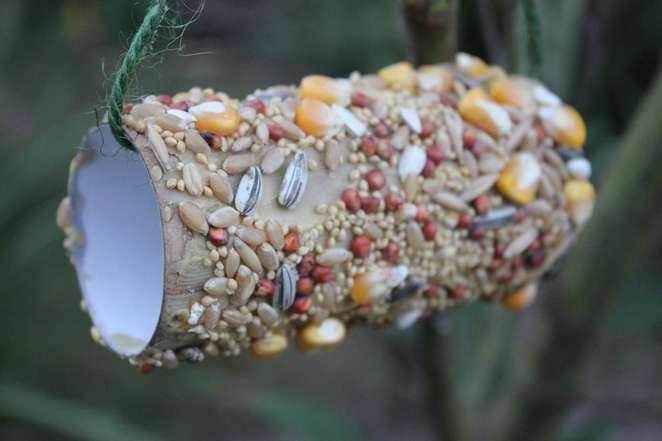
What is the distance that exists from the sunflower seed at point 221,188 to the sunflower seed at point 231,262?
0.09 ft

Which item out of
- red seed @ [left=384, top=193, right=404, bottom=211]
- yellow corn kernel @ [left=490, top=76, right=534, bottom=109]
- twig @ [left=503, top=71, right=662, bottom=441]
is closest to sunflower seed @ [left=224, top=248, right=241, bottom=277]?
red seed @ [left=384, top=193, right=404, bottom=211]

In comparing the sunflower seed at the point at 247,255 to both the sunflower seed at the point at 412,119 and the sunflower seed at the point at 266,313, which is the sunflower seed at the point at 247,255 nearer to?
the sunflower seed at the point at 266,313

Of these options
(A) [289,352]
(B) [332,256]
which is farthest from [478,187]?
(A) [289,352]

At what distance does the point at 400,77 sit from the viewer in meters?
0.51

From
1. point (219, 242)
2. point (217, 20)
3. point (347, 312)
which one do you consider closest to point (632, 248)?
point (347, 312)

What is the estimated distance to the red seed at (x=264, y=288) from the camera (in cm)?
42

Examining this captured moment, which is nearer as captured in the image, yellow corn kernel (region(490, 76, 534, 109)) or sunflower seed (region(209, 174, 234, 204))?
sunflower seed (region(209, 174, 234, 204))

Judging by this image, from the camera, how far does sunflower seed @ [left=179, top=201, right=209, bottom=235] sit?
1.27 feet

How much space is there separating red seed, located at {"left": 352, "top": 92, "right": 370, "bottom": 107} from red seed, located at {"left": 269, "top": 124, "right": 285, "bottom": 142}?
0.21ft

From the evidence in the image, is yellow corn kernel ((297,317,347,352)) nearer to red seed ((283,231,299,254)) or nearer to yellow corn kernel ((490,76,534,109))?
red seed ((283,231,299,254))

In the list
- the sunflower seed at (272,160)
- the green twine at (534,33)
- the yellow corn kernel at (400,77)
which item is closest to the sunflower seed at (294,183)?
the sunflower seed at (272,160)

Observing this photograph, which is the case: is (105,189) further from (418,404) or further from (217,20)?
(217,20)

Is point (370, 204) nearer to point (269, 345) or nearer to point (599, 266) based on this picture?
point (269, 345)

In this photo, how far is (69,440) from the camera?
150 centimetres
